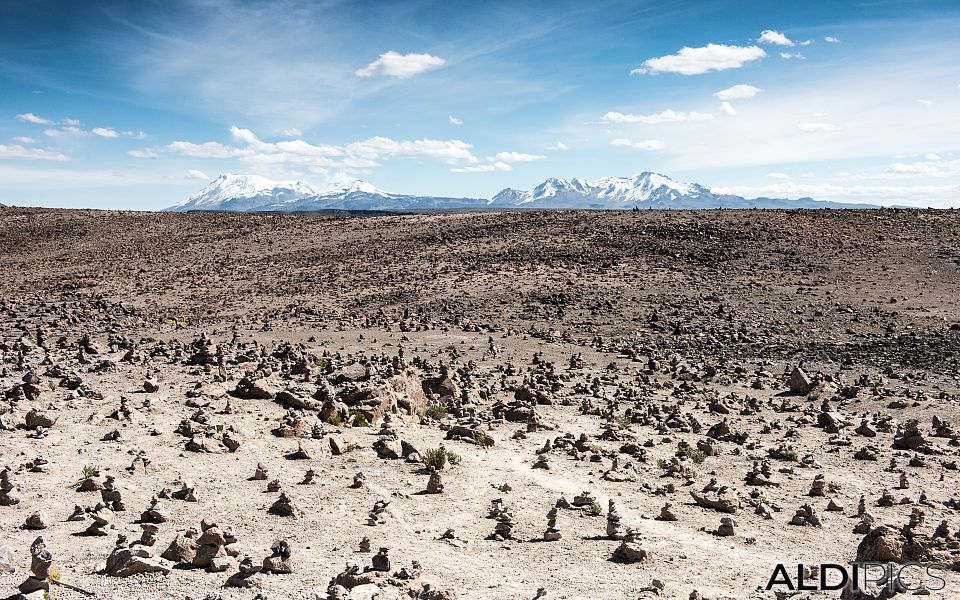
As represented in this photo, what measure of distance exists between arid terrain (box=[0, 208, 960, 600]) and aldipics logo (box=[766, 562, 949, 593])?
4.6 inches

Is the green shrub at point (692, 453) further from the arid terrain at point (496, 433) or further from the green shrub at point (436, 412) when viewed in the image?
the green shrub at point (436, 412)

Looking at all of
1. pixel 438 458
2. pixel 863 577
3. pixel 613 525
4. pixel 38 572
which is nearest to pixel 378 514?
pixel 438 458

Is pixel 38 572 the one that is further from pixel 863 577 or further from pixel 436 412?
pixel 436 412

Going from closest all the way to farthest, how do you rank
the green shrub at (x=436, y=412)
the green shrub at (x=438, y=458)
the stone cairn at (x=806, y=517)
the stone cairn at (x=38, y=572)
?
the stone cairn at (x=38, y=572) < the stone cairn at (x=806, y=517) < the green shrub at (x=438, y=458) < the green shrub at (x=436, y=412)

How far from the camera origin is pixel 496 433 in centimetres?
1256

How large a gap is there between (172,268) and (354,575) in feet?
123

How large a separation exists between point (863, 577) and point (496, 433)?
265 inches

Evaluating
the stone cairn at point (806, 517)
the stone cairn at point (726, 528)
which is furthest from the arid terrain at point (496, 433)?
the stone cairn at point (806, 517)

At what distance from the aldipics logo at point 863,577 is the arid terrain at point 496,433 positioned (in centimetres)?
12

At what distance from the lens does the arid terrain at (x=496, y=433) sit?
23.1 feet

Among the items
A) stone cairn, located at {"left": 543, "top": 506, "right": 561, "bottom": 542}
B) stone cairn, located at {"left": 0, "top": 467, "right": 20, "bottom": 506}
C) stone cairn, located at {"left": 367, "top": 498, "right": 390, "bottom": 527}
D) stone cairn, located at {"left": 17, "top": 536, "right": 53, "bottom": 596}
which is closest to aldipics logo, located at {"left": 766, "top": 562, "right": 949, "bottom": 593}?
stone cairn, located at {"left": 543, "top": 506, "right": 561, "bottom": 542}

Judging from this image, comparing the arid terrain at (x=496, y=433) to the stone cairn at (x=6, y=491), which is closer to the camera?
the arid terrain at (x=496, y=433)

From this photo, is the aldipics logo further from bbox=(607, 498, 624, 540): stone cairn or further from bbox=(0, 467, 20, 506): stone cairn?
bbox=(0, 467, 20, 506): stone cairn

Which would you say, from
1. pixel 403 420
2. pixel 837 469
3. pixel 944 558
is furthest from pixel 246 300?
pixel 944 558
